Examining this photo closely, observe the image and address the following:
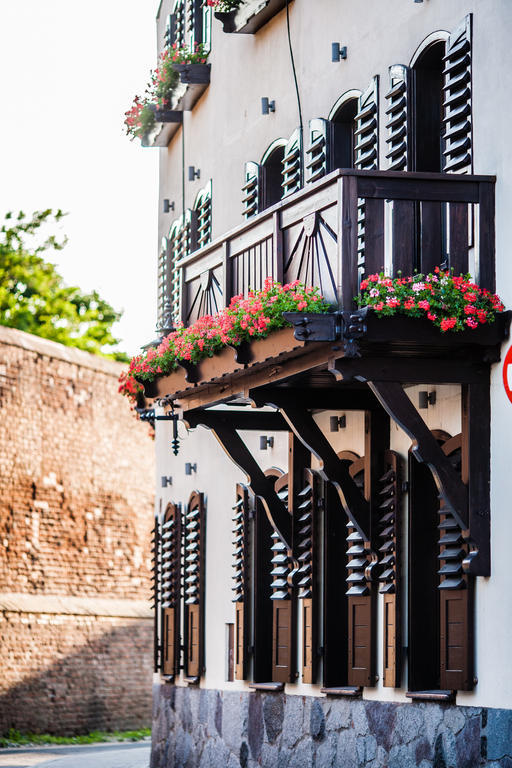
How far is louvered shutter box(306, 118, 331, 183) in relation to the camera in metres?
14.8

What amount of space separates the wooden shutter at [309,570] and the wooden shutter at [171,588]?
4722mm

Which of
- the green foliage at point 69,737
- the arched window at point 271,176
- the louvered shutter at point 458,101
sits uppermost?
the arched window at point 271,176

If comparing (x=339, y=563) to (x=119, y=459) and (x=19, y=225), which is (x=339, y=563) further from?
(x=19, y=225)

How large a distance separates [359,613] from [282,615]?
6.71ft

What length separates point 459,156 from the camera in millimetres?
11945

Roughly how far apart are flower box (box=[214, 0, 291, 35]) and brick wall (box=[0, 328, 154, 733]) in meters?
10.00

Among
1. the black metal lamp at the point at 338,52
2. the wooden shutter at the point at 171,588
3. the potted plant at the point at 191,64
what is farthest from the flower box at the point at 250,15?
the wooden shutter at the point at 171,588

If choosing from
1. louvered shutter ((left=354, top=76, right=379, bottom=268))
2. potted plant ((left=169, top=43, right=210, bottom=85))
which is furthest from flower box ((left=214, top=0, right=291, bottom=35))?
louvered shutter ((left=354, top=76, right=379, bottom=268))

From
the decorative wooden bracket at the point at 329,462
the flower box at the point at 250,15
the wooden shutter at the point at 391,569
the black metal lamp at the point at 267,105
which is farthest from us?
the black metal lamp at the point at 267,105

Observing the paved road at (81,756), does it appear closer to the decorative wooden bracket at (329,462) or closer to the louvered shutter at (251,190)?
the louvered shutter at (251,190)

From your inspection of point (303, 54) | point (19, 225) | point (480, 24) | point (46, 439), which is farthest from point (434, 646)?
point (19, 225)

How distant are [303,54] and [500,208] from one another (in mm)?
5247

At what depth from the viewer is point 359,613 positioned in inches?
537

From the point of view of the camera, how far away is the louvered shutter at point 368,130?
13617 mm
